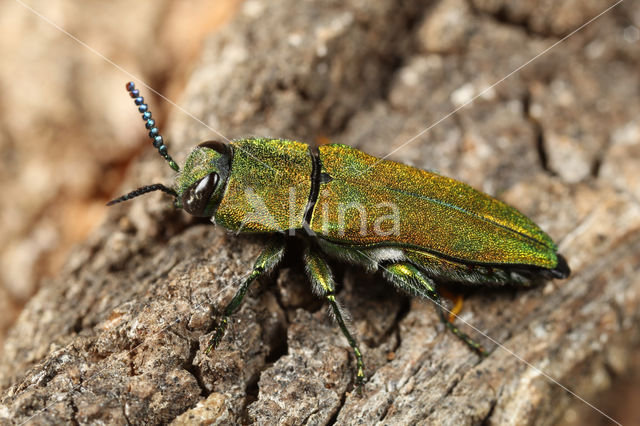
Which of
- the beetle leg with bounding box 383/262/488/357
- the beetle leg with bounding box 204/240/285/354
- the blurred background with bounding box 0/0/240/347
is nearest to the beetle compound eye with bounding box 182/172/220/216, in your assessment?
the beetle leg with bounding box 204/240/285/354

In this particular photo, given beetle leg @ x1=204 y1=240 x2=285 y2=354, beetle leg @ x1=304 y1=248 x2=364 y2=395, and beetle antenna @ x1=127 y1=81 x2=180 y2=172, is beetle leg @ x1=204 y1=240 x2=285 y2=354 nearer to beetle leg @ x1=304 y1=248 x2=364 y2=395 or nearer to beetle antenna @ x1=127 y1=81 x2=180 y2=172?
beetle leg @ x1=304 y1=248 x2=364 y2=395

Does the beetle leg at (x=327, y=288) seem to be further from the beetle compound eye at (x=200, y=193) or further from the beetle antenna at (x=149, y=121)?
the beetle antenna at (x=149, y=121)

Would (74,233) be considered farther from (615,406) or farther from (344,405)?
(615,406)

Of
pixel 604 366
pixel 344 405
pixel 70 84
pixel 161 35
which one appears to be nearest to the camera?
pixel 344 405

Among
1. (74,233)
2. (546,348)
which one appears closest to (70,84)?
(74,233)

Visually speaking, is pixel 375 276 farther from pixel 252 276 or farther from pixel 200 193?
pixel 200 193
